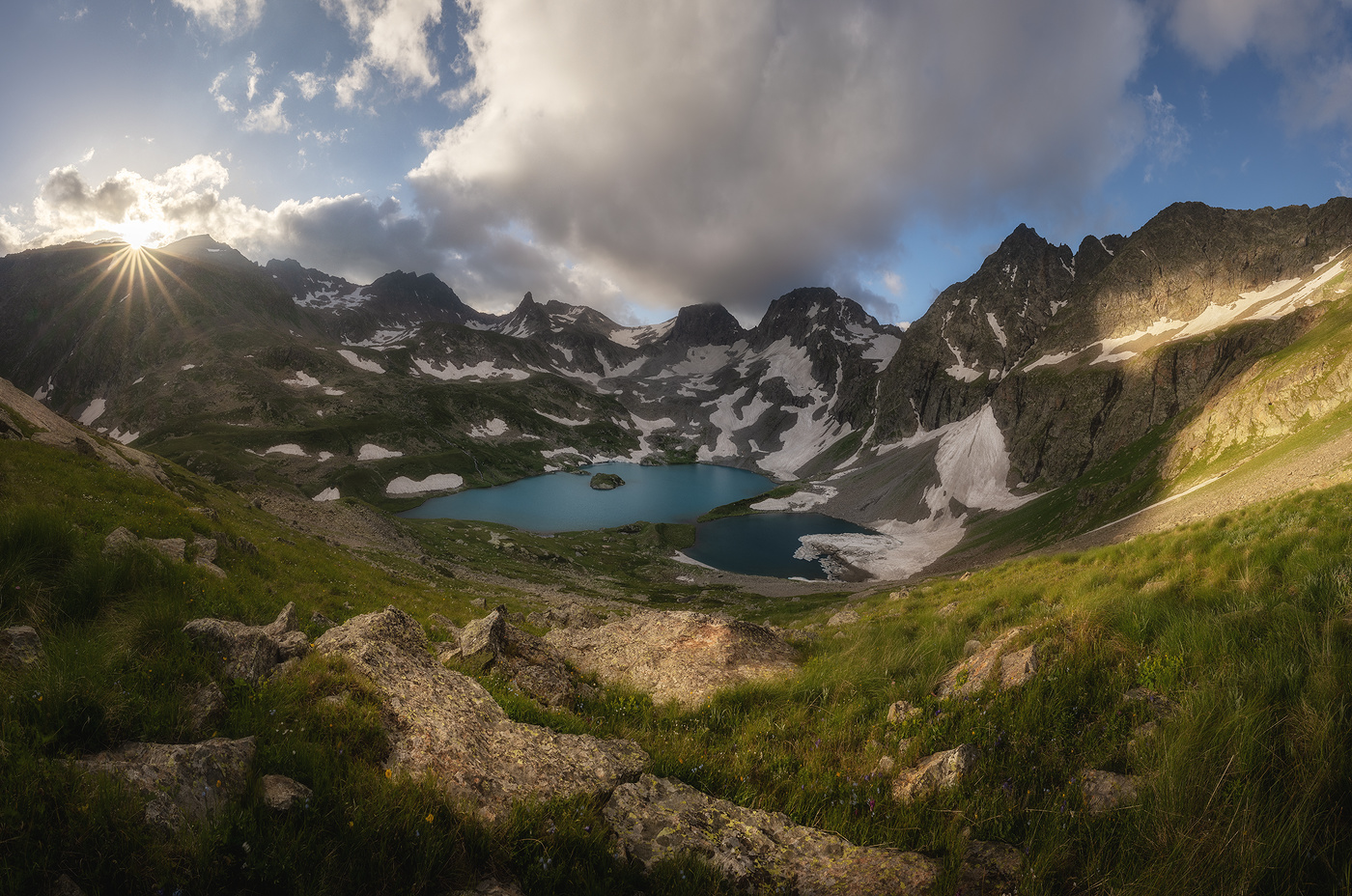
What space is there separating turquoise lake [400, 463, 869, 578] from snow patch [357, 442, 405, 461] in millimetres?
25993

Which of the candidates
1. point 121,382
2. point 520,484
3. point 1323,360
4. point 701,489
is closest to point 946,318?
point 701,489

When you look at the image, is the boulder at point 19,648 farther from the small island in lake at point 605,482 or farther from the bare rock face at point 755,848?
the small island in lake at point 605,482

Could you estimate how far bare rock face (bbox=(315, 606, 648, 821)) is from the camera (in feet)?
14.4

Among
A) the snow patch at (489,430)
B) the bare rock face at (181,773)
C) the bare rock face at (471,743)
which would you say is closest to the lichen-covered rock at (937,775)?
the bare rock face at (471,743)

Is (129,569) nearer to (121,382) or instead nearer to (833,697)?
(833,697)

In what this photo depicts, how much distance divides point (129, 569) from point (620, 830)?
837 cm

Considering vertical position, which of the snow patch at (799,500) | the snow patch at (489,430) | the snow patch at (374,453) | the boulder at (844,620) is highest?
the snow patch at (489,430)

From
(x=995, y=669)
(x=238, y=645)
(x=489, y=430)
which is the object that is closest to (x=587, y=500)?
(x=489, y=430)

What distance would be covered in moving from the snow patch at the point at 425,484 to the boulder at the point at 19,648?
5215 inches

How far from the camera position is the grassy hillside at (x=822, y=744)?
301cm

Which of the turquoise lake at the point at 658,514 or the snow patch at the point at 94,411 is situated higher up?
the snow patch at the point at 94,411

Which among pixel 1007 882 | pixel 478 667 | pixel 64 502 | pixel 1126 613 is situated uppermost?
pixel 64 502

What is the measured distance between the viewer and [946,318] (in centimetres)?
16962

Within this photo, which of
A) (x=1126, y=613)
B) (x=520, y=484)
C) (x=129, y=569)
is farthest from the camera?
(x=520, y=484)
